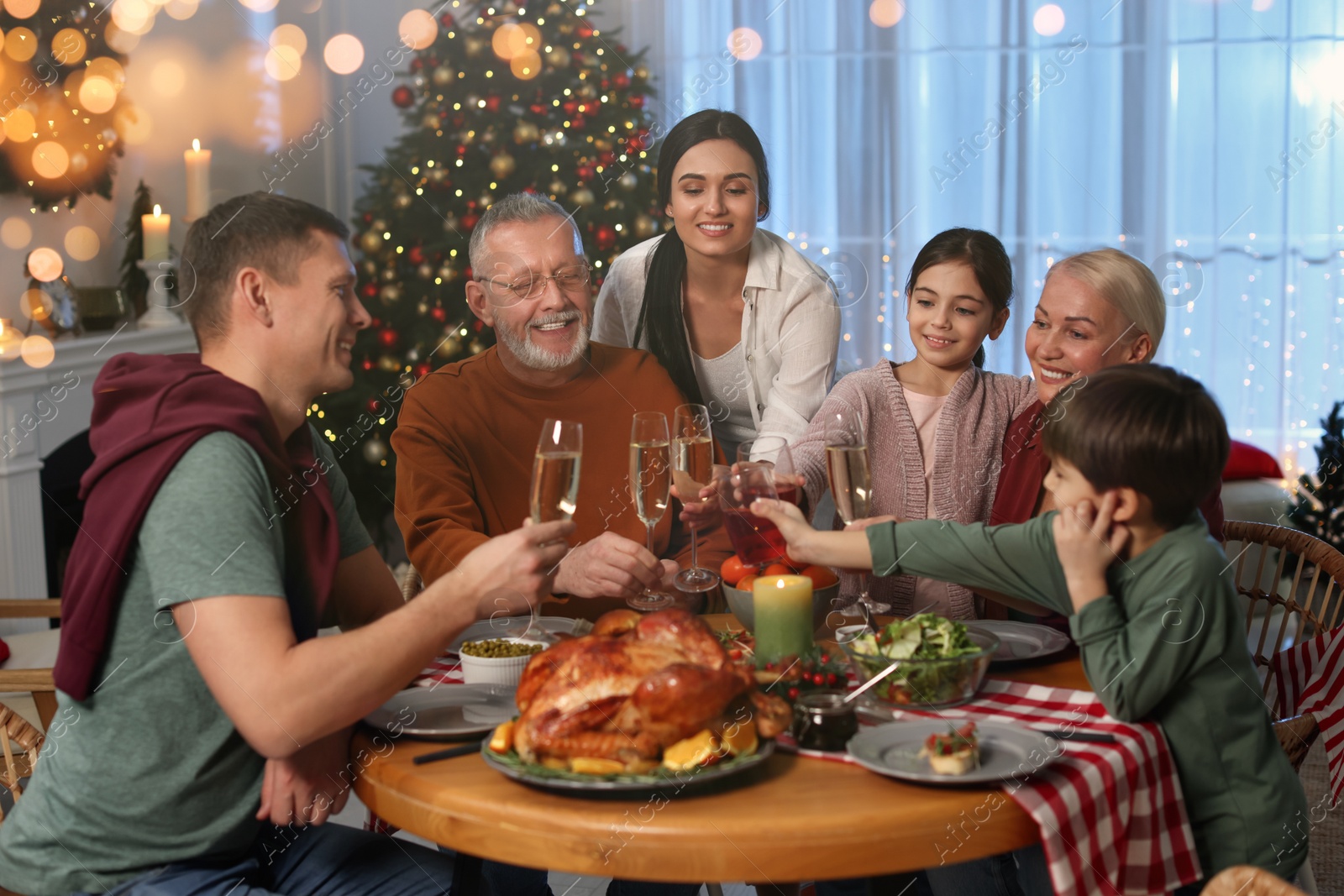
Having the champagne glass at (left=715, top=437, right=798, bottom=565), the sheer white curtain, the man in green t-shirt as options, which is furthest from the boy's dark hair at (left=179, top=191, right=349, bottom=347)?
the sheer white curtain

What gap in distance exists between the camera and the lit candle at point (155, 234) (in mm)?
3840

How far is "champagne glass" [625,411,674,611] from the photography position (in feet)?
5.50

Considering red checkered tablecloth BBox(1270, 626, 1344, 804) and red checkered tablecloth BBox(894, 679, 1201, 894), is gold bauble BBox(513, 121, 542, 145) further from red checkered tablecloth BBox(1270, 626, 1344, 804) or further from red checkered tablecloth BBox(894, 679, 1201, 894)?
red checkered tablecloth BBox(894, 679, 1201, 894)

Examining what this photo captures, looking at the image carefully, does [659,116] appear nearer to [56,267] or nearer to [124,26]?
[124,26]

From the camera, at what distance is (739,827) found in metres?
1.06

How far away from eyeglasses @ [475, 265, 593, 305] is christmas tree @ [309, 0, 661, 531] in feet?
5.64

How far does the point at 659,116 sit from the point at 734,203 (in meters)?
2.51

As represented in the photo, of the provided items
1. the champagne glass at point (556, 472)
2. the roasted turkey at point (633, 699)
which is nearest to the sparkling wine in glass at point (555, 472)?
the champagne glass at point (556, 472)

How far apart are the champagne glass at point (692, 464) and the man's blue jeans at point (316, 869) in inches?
20.7

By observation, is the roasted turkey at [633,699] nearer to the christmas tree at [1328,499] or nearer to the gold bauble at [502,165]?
the gold bauble at [502,165]

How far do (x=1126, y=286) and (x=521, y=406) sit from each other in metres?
1.19

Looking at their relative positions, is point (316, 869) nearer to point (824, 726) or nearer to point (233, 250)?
point (824, 726)

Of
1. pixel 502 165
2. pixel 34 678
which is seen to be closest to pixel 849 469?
pixel 34 678

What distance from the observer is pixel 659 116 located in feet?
16.1
